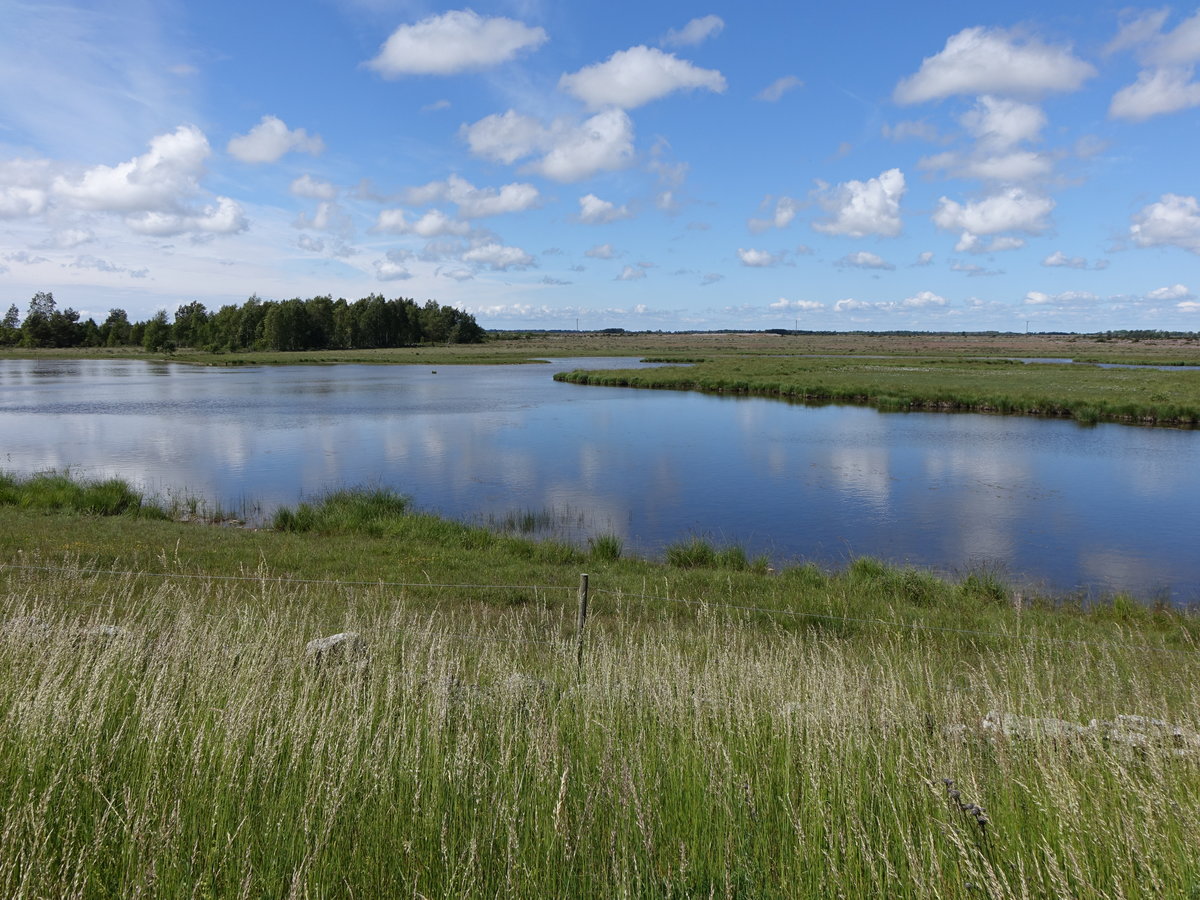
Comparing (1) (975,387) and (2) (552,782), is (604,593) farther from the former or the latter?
(1) (975,387)

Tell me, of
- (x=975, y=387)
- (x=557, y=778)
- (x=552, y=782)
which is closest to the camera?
(x=552, y=782)

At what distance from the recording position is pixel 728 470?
27.9 meters

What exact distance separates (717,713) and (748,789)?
1.13 meters

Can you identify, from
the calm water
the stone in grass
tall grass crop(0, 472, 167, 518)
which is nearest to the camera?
the stone in grass

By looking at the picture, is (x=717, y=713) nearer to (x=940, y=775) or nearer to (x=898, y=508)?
(x=940, y=775)

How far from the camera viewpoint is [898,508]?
73.6 feet

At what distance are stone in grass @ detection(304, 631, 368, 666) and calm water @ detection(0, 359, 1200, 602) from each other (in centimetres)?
1108

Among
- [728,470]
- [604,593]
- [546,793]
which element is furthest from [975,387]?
[546,793]

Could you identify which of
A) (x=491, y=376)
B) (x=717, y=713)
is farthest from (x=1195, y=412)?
(x=491, y=376)

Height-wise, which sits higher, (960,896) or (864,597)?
(960,896)

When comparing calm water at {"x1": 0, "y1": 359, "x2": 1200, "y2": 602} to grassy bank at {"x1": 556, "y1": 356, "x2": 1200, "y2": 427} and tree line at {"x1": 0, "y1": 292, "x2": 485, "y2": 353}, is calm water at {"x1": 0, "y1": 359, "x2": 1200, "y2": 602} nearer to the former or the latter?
grassy bank at {"x1": 556, "y1": 356, "x2": 1200, "y2": 427}

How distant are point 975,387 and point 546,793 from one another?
59038 mm

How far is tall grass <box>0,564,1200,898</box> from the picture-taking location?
342cm

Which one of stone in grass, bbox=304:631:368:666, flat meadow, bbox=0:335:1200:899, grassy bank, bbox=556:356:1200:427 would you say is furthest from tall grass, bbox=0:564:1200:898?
grassy bank, bbox=556:356:1200:427
